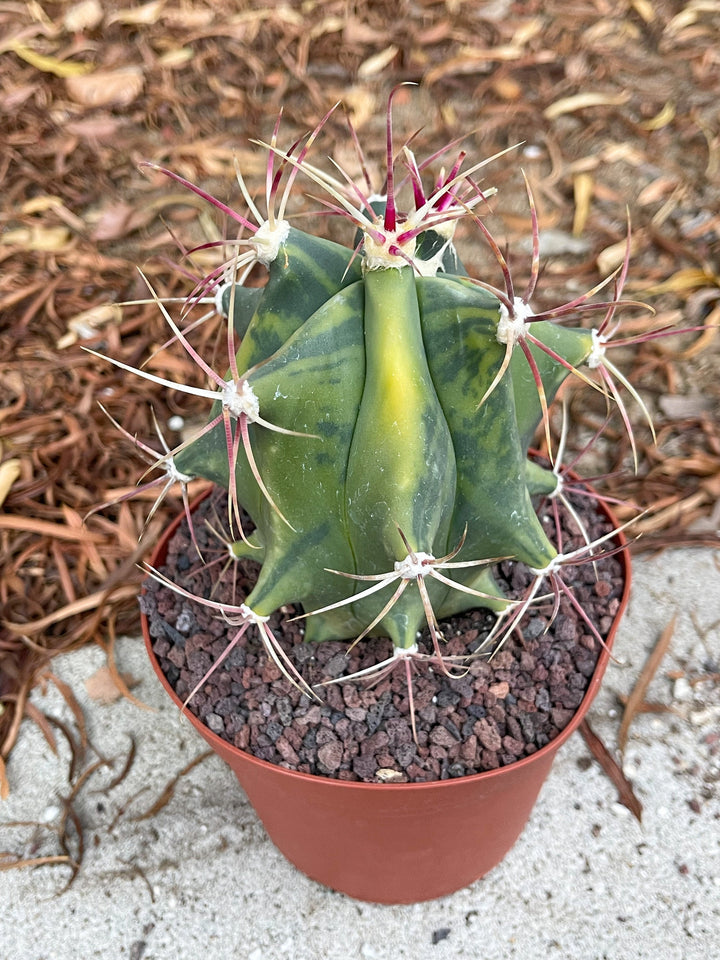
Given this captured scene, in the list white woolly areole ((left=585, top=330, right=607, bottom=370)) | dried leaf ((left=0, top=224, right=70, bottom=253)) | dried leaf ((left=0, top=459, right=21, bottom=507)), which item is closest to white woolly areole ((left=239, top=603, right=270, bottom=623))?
white woolly areole ((left=585, top=330, right=607, bottom=370))

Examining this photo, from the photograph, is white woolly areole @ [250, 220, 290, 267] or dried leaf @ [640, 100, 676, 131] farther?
dried leaf @ [640, 100, 676, 131]

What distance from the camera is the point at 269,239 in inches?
26.4

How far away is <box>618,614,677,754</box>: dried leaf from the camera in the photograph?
1163 millimetres

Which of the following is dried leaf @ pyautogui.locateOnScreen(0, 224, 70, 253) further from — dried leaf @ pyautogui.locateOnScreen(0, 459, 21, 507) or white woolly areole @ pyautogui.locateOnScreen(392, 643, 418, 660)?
white woolly areole @ pyautogui.locateOnScreen(392, 643, 418, 660)

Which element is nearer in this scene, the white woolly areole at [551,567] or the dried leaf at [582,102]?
the white woolly areole at [551,567]

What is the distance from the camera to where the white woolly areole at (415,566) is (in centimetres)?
62

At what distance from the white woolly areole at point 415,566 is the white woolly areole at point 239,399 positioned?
0.17m

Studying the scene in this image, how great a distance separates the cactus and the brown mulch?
673mm

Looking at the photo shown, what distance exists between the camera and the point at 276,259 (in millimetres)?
688

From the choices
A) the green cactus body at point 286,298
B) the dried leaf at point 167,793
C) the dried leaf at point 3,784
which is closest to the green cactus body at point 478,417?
the green cactus body at point 286,298

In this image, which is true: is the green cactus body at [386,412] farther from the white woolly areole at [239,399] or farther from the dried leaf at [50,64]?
the dried leaf at [50,64]

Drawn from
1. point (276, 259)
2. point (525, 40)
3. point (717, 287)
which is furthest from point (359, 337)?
point (525, 40)

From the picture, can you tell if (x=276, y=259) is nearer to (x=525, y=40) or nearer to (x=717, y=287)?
(x=717, y=287)

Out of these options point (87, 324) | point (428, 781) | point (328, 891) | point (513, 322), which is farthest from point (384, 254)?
point (87, 324)
